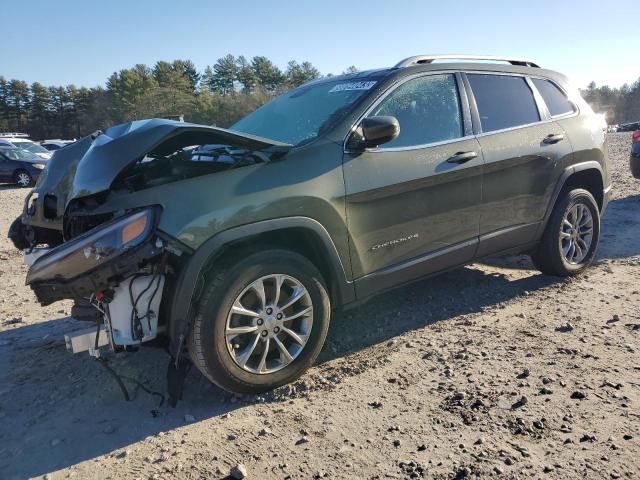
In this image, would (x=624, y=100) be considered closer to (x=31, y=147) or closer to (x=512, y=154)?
(x=31, y=147)

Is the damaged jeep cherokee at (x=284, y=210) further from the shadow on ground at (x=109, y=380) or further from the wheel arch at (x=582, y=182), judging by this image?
the shadow on ground at (x=109, y=380)

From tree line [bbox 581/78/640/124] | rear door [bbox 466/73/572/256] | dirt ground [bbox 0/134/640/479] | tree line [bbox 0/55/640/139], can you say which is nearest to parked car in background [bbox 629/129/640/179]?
rear door [bbox 466/73/572/256]

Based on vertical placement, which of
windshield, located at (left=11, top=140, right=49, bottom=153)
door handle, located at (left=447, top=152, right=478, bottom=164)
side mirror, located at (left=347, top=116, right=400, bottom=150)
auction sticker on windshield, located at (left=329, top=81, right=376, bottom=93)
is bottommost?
door handle, located at (left=447, top=152, right=478, bottom=164)

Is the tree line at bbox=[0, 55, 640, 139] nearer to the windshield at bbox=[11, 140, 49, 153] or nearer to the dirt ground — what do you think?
the windshield at bbox=[11, 140, 49, 153]

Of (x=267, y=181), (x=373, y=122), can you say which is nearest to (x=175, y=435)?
(x=267, y=181)

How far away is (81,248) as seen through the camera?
8.82ft

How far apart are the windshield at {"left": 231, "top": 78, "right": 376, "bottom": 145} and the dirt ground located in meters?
1.55

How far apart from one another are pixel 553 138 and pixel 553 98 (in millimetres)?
520

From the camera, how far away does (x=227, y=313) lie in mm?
2896

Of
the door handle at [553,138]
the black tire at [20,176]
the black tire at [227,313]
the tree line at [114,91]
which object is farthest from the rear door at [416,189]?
the tree line at [114,91]

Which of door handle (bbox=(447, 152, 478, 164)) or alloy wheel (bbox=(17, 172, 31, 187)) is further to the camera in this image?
alloy wheel (bbox=(17, 172, 31, 187))

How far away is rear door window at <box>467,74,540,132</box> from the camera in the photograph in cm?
423

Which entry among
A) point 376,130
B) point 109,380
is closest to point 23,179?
point 109,380

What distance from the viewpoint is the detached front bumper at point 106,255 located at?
2643mm
